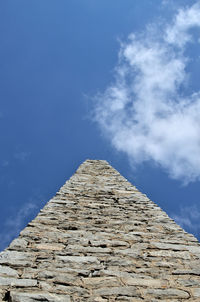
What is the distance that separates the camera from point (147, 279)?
10.3ft

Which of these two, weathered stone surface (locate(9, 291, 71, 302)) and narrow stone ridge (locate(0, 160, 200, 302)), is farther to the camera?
narrow stone ridge (locate(0, 160, 200, 302))

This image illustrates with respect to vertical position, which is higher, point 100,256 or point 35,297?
point 100,256

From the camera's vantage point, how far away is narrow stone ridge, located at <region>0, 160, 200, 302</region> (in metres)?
2.88

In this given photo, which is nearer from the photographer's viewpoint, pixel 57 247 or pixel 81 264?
pixel 81 264

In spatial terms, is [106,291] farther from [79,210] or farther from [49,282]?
[79,210]

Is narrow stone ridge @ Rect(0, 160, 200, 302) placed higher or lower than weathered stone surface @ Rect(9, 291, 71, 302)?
higher

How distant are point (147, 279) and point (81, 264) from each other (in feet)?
2.58

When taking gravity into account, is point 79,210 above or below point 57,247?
above

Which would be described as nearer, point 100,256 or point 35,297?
point 35,297

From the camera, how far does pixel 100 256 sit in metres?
3.60

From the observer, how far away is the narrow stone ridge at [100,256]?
288 centimetres

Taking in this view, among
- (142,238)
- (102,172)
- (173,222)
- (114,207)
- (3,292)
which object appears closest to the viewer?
(3,292)

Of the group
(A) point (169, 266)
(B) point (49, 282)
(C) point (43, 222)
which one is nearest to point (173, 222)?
(A) point (169, 266)

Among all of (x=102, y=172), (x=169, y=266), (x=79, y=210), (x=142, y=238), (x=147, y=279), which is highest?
(x=102, y=172)
